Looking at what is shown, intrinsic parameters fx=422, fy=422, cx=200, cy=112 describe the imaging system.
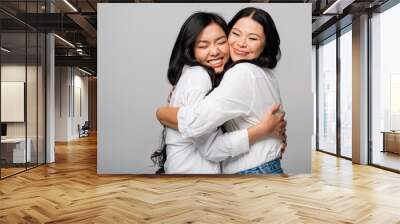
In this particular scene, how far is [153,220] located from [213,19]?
3.56 metres

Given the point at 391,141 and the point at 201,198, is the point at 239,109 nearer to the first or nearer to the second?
the point at 201,198

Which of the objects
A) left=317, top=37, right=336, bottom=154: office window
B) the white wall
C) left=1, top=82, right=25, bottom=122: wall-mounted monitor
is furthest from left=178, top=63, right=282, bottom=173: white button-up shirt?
the white wall

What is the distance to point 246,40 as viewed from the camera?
6328 millimetres

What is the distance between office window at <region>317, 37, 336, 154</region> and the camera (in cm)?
1007

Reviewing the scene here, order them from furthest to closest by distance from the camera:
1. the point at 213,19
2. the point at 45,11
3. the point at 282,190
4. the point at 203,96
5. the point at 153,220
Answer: the point at 45,11 → the point at 213,19 → the point at 203,96 → the point at 282,190 → the point at 153,220

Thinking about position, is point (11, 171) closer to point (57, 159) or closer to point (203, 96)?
point (57, 159)

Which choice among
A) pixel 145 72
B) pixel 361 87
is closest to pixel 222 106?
pixel 145 72

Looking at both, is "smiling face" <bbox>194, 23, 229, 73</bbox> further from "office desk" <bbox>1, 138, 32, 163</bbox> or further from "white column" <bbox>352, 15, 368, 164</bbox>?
"white column" <bbox>352, 15, 368, 164</bbox>

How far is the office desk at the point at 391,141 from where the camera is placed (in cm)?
719

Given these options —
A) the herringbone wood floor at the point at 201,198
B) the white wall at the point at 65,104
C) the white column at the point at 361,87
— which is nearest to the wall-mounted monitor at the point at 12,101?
the herringbone wood floor at the point at 201,198

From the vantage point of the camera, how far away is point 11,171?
6770 mm

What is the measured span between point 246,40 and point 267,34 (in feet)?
1.26

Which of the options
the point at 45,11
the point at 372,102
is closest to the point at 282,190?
the point at 372,102

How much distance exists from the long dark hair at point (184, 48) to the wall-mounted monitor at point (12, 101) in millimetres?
2287
